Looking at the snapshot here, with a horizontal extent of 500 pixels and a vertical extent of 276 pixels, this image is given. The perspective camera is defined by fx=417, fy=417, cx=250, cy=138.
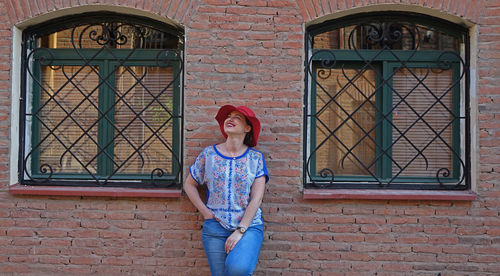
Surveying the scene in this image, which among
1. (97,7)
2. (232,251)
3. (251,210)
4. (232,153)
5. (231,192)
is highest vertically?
(97,7)

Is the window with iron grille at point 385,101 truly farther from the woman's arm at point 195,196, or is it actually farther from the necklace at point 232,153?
the woman's arm at point 195,196

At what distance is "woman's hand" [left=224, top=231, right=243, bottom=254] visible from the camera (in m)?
3.18

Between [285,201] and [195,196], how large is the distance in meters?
0.84

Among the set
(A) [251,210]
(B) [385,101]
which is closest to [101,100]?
(A) [251,210]

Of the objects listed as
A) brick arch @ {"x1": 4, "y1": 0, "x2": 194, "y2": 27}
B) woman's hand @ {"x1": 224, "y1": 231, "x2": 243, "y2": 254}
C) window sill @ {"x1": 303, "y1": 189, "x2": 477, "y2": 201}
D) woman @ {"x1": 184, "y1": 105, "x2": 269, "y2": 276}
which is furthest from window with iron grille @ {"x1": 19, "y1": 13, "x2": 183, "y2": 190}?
window sill @ {"x1": 303, "y1": 189, "x2": 477, "y2": 201}

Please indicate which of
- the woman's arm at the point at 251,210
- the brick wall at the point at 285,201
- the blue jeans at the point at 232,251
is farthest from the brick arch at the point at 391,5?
the blue jeans at the point at 232,251

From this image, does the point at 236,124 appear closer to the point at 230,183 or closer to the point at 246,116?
the point at 246,116

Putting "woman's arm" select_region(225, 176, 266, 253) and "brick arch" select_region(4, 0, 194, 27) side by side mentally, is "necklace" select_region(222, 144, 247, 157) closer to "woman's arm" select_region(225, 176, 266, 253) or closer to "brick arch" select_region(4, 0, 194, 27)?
"woman's arm" select_region(225, 176, 266, 253)

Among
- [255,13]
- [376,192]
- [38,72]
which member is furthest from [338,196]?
[38,72]

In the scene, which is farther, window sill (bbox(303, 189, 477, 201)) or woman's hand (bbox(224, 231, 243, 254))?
window sill (bbox(303, 189, 477, 201))

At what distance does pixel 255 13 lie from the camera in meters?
3.78

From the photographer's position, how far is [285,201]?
3.74 metres

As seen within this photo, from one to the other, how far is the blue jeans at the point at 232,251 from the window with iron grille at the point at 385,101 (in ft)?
3.18

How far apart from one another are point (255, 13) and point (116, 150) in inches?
73.0
